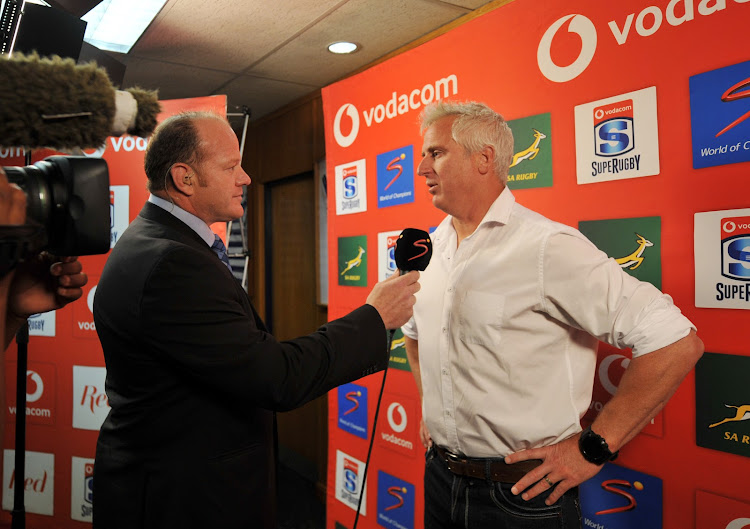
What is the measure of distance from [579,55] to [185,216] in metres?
1.24

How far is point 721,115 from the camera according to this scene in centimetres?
134

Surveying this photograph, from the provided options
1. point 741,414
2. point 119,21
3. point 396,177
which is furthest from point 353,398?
point 119,21

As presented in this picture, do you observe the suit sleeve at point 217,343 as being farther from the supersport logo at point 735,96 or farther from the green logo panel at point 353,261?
the green logo panel at point 353,261

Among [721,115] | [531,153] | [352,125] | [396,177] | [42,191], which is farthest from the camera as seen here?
[352,125]

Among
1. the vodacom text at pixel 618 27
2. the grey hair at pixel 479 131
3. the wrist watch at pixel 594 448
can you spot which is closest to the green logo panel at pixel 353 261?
the grey hair at pixel 479 131

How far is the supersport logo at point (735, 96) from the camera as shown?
1.30 m

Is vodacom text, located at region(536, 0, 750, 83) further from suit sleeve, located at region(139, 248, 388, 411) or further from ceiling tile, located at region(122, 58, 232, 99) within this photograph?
ceiling tile, located at region(122, 58, 232, 99)

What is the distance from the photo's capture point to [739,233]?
4.30 feet

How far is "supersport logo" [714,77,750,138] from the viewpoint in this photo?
4.25ft

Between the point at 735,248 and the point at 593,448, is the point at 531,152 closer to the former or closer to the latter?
the point at 735,248

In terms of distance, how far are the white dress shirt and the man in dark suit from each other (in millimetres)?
259

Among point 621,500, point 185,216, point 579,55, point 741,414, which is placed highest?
point 579,55

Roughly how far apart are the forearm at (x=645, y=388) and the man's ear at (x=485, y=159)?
0.64 metres

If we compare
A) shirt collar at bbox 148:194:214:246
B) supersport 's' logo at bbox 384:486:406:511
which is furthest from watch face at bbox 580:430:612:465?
supersport 's' logo at bbox 384:486:406:511
